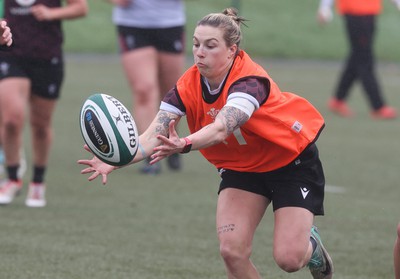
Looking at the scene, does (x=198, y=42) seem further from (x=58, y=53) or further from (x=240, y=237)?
(x=58, y=53)

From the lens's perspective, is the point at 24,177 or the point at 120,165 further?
the point at 24,177

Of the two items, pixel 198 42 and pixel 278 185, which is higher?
pixel 198 42

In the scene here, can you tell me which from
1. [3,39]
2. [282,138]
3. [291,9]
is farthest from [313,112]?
[291,9]

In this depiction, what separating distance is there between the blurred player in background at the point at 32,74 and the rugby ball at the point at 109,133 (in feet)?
10.3

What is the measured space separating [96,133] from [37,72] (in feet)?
11.2

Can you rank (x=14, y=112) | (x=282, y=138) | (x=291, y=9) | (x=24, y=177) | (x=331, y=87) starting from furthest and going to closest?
(x=291, y=9) → (x=331, y=87) → (x=24, y=177) → (x=14, y=112) → (x=282, y=138)

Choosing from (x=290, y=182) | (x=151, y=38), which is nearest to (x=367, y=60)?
(x=151, y=38)

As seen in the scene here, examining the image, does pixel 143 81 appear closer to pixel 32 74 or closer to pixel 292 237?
pixel 32 74

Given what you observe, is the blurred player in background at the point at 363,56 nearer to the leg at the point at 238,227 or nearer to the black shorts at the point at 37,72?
the black shorts at the point at 37,72

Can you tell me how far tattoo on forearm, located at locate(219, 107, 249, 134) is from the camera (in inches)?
209

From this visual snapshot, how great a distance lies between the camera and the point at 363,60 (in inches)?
567

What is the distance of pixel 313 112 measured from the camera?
19.3ft

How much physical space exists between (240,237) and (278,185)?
16.5 inches

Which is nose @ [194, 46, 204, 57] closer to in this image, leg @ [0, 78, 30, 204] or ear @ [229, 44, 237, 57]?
ear @ [229, 44, 237, 57]
